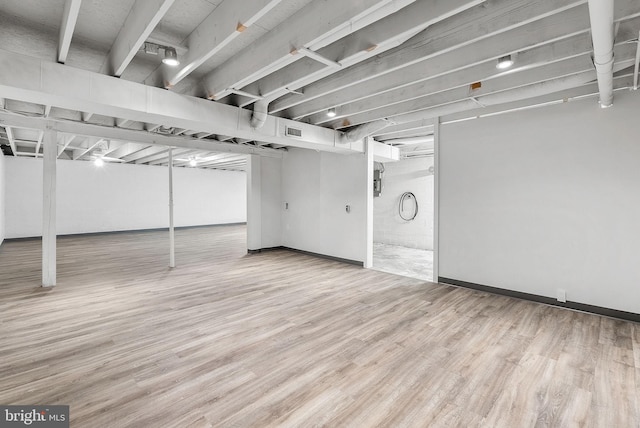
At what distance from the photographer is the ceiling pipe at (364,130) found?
15.7 ft

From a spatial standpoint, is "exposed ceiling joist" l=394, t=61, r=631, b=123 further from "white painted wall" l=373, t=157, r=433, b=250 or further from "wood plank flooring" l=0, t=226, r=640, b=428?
"white painted wall" l=373, t=157, r=433, b=250

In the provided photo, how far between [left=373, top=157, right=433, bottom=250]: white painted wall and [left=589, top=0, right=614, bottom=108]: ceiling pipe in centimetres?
534

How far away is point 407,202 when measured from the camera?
8.53m

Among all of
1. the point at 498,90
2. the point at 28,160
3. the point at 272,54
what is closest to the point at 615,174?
the point at 498,90

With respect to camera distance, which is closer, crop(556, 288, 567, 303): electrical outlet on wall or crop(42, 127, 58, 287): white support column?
crop(556, 288, 567, 303): electrical outlet on wall

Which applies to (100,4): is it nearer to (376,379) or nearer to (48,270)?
(376,379)

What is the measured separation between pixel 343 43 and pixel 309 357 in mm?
2756

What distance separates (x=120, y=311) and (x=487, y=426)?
3818 millimetres

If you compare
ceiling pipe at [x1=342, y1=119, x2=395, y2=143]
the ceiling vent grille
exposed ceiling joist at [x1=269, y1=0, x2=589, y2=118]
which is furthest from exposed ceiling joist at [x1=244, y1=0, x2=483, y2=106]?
ceiling pipe at [x1=342, y1=119, x2=395, y2=143]

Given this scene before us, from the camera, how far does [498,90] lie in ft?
11.3

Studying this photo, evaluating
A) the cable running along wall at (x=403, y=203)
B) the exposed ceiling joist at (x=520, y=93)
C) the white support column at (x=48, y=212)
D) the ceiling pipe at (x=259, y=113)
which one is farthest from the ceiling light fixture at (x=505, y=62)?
the white support column at (x=48, y=212)

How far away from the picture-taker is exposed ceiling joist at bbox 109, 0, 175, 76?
1.96 metres

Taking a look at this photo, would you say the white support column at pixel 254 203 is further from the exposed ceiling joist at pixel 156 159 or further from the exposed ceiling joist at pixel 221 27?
the exposed ceiling joist at pixel 221 27

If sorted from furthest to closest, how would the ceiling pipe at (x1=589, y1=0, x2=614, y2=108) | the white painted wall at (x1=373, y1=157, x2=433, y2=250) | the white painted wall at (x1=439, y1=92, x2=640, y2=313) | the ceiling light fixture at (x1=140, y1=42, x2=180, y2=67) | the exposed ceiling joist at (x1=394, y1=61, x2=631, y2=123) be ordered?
the white painted wall at (x1=373, y1=157, x2=433, y2=250)
the white painted wall at (x1=439, y1=92, x2=640, y2=313)
the exposed ceiling joist at (x1=394, y1=61, x2=631, y2=123)
the ceiling light fixture at (x1=140, y1=42, x2=180, y2=67)
the ceiling pipe at (x1=589, y1=0, x2=614, y2=108)
